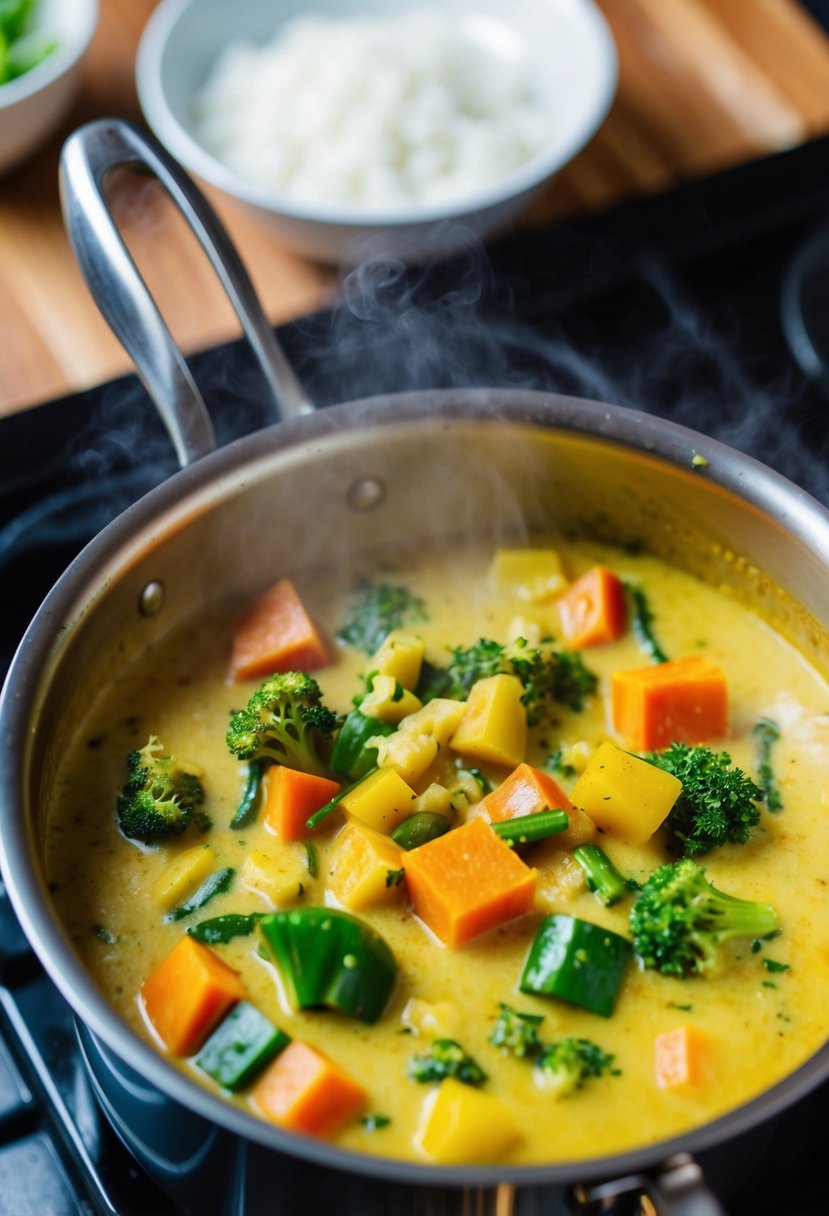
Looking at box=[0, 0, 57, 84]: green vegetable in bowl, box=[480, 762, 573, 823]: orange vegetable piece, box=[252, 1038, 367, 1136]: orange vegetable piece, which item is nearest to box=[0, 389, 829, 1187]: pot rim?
box=[252, 1038, 367, 1136]: orange vegetable piece

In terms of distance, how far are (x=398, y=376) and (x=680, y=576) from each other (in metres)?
0.71

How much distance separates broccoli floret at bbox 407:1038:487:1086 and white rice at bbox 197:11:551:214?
5.45ft

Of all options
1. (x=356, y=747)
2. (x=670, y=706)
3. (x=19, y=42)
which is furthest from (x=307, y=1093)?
(x=19, y=42)

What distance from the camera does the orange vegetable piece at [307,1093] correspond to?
1.48 m

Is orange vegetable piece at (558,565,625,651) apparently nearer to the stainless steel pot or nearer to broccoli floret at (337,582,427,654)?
the stainless steel pot

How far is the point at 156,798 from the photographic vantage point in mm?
1803

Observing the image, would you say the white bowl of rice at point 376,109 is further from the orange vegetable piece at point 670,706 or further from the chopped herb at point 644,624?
the orange vegetable piece at point 670,706

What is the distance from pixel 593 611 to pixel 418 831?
1.81ft

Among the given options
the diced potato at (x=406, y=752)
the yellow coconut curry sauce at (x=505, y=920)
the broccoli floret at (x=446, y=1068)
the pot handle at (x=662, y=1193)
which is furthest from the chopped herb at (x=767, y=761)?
the pot handle at (x=662, y=1193)

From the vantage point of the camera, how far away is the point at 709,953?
163cm

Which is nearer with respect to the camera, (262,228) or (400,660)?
(400,660)

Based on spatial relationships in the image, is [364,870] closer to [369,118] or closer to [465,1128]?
[465,1128]

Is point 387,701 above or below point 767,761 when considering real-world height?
above

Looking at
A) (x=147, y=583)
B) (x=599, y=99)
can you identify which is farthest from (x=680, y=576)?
(x=599, y=99)
